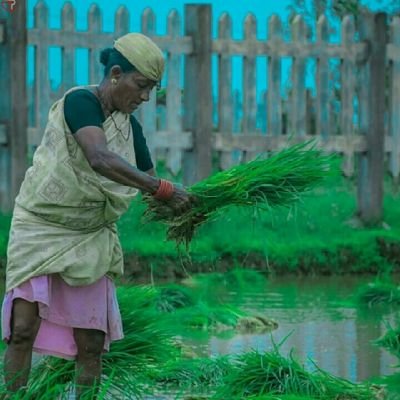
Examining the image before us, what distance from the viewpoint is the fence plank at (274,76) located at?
13.8 metres

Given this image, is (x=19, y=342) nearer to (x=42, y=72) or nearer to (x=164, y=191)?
(x=164, y=191)

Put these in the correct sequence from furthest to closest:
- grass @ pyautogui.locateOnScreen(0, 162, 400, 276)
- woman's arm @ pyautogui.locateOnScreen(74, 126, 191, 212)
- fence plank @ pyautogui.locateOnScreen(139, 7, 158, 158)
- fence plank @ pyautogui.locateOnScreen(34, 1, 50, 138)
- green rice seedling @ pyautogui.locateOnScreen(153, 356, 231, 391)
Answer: fence plank @ pyautogui.locateOnScreen(139, 7, 158, 158) → fence plank @ pyautogui.locateOnScreen(34, 1, 50, 138) → grass @ pyautogui.locateOnScreen(0, 162, 400, 276) → green rice seedling @ pyautogui.locateOnScreen(153, 356, 231, 391) → woman's arm @ pyautogui.locateOnScreen(74, 126, 191, 212)

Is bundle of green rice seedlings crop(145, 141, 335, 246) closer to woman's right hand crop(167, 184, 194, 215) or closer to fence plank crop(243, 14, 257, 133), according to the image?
woman's right hand crop(167, 184, 194, 215)

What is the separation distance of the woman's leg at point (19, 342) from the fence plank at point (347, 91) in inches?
350

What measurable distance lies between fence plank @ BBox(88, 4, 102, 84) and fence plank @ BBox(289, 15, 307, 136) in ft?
6.68

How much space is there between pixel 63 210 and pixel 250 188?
0.87 meters

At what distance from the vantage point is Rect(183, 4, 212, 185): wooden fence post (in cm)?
1323

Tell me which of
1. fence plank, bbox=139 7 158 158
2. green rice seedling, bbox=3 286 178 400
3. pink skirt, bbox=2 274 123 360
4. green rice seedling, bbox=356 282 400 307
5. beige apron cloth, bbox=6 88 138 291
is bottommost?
green rice seedling, bbox=356 282 400 307

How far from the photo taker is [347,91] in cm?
1442

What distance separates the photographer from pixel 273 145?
45.4 ft

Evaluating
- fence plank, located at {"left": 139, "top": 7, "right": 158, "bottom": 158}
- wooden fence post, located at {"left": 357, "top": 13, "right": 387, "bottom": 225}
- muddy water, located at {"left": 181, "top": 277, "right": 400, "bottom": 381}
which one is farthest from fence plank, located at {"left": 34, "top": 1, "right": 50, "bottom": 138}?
wooden fence post, located at {"left": 357, "top": 13, "right": 387, "bottom": 225}

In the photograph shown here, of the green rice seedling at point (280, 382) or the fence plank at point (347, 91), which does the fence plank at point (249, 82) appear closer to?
the fence plank at point (347, 91)

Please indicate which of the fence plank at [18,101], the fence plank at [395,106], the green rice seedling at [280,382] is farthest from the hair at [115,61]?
the fence plank at [395,106]

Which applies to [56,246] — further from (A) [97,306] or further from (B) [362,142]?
(B) [362,142]
